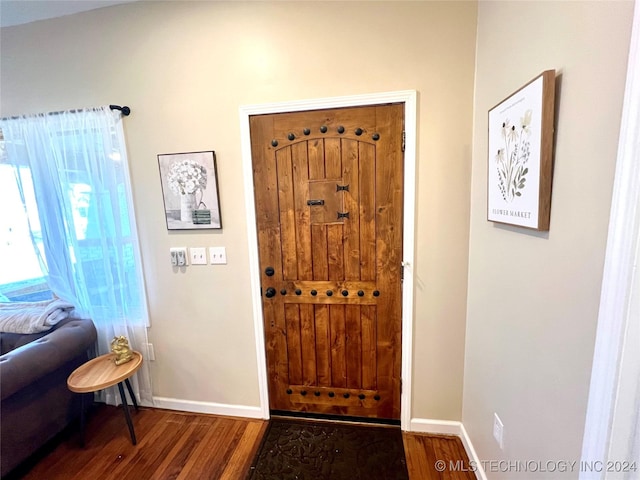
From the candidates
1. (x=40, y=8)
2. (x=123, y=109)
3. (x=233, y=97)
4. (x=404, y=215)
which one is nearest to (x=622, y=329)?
(x=404, y=215)

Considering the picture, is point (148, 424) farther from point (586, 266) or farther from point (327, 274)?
point (586, 266)

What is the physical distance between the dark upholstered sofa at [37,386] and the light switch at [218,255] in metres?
1.01

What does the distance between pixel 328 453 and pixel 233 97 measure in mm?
2244

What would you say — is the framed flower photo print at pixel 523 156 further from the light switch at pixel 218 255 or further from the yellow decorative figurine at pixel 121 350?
A: the yellow decorative figurine at pixel 121 350

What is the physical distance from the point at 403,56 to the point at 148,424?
2904 millimetres

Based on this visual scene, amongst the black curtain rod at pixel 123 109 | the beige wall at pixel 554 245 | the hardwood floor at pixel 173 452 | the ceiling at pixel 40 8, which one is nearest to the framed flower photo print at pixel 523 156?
the beige wall at pixel 554 245

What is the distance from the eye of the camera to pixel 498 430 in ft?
4.06

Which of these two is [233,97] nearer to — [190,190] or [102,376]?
[190,190]

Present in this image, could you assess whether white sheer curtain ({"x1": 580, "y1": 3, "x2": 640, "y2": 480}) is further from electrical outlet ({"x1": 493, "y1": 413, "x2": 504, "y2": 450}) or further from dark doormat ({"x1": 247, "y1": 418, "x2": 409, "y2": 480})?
dark doormat ({"x1": 247, "y1": 418, "x2": 409, "y2": 480})

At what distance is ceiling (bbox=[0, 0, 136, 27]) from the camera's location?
1609 mm

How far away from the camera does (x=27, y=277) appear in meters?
1.95

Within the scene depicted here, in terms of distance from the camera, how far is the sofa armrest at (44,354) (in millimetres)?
1379

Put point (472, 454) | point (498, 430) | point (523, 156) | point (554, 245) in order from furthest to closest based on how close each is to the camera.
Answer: point (472, 454), point (498, 430), point (523, 156), point (554, 245)

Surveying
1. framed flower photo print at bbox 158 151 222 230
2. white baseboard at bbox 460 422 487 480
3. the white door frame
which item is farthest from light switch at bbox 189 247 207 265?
white baseboard at bbox 460 422 487 480
